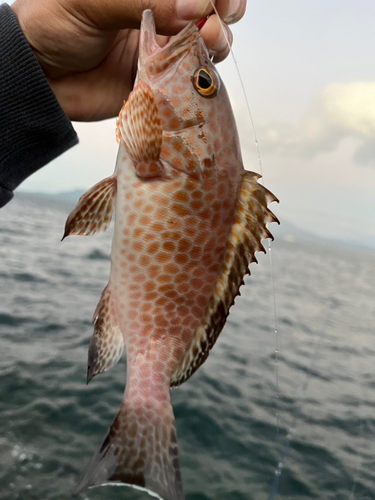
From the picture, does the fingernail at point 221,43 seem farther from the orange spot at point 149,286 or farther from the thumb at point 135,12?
the orange spot at point 149,286

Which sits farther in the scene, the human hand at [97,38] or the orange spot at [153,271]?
the human hand at [97,38]

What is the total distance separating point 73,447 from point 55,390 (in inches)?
47.6

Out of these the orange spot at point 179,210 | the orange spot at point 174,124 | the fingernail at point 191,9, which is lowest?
the orange spot at point 179,210

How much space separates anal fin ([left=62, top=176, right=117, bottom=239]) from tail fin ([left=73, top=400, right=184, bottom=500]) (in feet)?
2.63

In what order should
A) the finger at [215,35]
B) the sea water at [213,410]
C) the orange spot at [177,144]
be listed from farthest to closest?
the sea water at [213,410], the finger at [215,35], the orange spot at [177,144]

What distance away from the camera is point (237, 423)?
6301mm

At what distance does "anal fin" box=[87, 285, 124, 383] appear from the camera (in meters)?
1.77

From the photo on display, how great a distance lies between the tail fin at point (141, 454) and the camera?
59.9 inches

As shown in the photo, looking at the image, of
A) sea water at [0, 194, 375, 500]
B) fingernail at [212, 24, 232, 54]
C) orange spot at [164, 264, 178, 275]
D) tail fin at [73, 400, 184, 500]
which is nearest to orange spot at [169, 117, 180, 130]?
orange spot at [164, 264, 178, 275]

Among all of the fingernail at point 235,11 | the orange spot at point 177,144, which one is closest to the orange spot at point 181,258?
the orange spot at point 177,144

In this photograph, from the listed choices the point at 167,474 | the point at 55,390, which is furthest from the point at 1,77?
the point at 55,390

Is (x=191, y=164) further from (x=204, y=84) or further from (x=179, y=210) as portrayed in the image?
(x=204, y=84)

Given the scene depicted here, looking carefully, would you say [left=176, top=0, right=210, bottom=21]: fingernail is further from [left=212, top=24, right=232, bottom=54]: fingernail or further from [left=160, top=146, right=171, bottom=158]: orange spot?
[left=160, top=146, right=171, bottom=158]: orange spot

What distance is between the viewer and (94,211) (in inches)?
70.9
